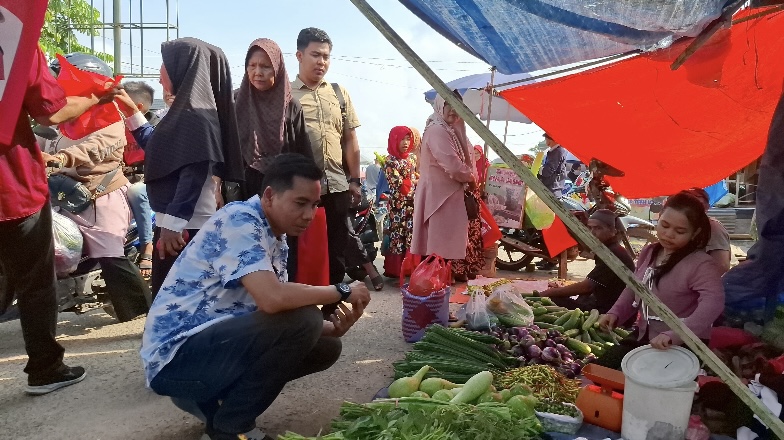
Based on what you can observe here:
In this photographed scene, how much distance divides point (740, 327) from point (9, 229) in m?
4.06

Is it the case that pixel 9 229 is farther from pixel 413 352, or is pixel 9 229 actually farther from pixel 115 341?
pixel 413 352

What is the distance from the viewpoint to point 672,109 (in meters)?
3.82

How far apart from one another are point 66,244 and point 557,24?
363cm

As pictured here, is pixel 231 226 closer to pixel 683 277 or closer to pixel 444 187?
pixel 683 277

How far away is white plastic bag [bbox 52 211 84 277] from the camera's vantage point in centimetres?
416

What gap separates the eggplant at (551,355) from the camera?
371 cm

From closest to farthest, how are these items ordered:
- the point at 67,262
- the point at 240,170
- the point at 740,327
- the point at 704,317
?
the point at 704,317, the point at 740,327, the point at 240,170, the point at 67,262

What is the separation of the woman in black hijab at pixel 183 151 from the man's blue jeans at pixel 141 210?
1875mm

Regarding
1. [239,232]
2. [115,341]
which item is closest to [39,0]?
[239,232]

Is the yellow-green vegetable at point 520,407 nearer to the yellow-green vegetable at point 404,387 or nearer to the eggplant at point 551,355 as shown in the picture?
the yellow-green vegetable at point 404,387

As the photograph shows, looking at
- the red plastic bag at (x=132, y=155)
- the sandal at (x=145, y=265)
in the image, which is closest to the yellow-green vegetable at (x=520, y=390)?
the sandal at (x=145, y=265)

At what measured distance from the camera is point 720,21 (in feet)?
6.97

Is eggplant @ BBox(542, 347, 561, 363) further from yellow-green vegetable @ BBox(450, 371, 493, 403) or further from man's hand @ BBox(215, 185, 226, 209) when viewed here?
man's hand @ BBox(215, 185, 226, 209)

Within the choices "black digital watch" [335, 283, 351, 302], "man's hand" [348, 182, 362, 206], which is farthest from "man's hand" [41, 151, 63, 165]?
"black digital watch" [335, 283, 351, 302]
